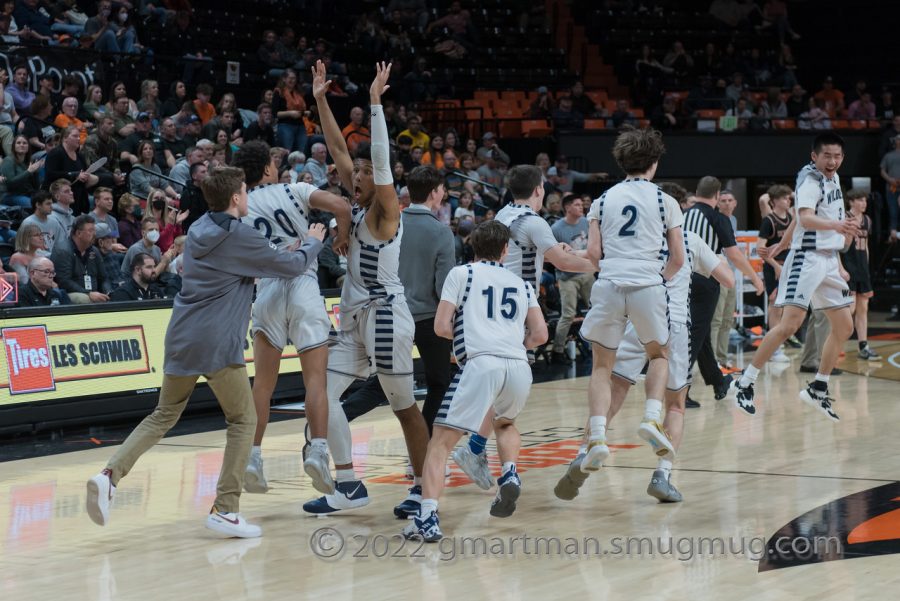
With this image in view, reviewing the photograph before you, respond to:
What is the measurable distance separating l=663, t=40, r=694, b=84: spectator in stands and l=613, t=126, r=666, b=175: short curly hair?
19.5m

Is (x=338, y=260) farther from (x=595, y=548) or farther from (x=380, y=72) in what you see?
(x=595, y=548)

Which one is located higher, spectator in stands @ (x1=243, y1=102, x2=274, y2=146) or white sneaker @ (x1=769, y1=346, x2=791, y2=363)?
spectator in stands @ (x1=243, y1=102, x2=274, y2=146)

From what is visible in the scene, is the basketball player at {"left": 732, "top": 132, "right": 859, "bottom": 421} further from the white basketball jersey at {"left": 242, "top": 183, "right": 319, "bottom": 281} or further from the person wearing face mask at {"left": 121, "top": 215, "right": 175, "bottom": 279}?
the person wearing face mask at {"left": 121, "top": 215, "right": 175, "bottom": 279}

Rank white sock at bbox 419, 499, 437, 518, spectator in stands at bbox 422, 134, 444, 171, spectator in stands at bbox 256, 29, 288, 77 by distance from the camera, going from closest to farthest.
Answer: white sock at bbox 419, 499, 437, 518, spectator in stands at bbox 422, 134, 444, 171, spectator in stands at bbox 256, 29, 288, 77

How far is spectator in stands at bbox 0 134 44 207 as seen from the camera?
1355cm

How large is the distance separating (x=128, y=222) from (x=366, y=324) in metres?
7.44

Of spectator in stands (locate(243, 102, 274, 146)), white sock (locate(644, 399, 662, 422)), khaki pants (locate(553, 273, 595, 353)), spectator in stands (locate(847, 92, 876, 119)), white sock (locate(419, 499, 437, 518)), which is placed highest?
spectator in stands (locate(847, 92, 876, 119))

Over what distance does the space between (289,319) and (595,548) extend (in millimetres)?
2123

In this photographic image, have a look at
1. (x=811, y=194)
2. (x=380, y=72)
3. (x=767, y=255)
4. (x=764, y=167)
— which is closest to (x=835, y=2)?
(x=764, y=167)

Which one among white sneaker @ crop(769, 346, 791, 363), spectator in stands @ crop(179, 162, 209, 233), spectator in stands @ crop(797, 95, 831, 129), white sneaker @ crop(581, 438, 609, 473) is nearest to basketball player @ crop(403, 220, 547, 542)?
white sneaker @ crop(581, 438, 609, 473)

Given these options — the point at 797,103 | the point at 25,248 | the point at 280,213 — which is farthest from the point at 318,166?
the point at 797,103

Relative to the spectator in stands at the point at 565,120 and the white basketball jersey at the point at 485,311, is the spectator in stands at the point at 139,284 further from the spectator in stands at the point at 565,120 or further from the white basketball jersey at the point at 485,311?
the spectator in stands at the point at 565,120

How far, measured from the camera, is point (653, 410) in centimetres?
683

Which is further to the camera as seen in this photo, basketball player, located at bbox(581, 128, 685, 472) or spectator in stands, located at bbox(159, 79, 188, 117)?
spectator in stands, located at bbox(159, 79, 188, 117)
